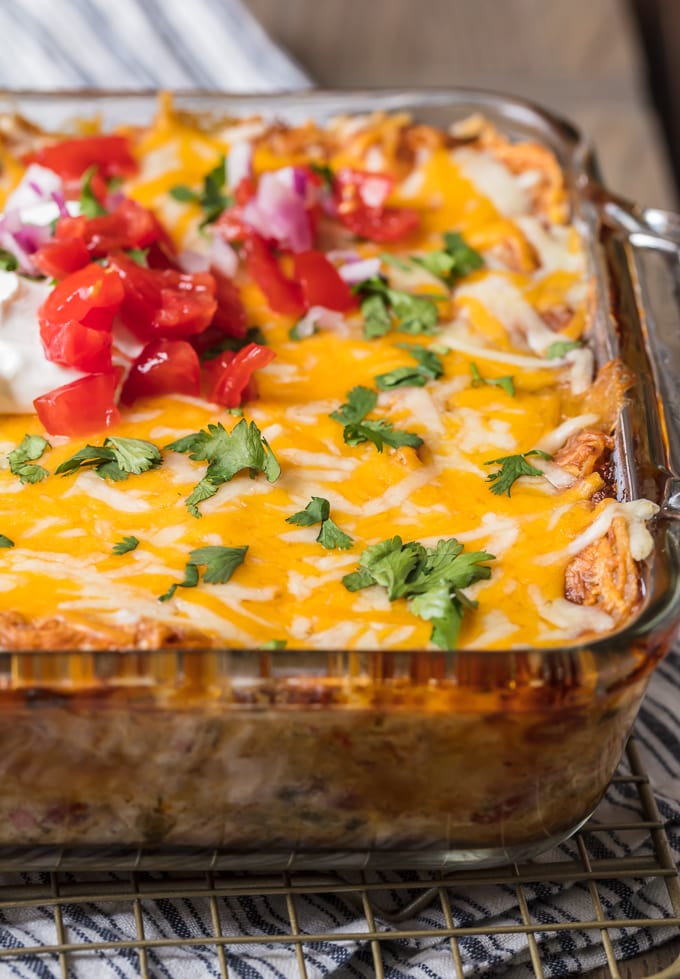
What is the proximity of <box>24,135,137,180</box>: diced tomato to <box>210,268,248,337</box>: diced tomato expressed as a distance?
0.60 metres

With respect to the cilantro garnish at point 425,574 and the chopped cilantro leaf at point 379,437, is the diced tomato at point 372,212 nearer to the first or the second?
the chopped cilantro leaf at point 379,437

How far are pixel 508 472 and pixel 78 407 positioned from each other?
78 centimetres

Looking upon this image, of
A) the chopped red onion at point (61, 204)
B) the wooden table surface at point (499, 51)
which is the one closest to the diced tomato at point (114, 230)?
the chopped red onion at point (61, 204)

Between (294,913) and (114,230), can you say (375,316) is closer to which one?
(114,230)

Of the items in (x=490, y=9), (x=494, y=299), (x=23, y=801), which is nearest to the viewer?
(x=23, y=801)

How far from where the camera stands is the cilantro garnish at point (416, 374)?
240cm

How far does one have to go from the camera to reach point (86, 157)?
2.99m

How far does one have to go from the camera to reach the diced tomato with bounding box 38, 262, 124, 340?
89.2 inches

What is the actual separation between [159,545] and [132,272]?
701 mm

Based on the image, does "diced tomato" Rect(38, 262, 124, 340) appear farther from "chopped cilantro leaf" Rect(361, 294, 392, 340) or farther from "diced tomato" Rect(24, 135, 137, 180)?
"diced tomato" Rect(24, 135, 137, 180)

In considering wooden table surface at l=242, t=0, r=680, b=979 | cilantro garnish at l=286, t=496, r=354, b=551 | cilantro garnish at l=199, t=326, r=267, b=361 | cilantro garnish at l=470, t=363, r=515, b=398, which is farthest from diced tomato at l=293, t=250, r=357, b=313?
wooden table surface at l=242, t=0, r=680, b=979

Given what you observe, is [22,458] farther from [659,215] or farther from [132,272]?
Result: [659,215]

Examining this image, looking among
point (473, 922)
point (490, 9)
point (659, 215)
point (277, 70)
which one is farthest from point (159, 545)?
point (490, 9)

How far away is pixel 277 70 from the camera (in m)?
4.01
